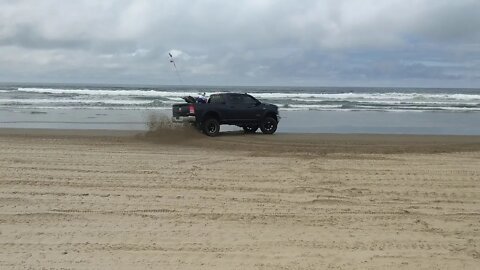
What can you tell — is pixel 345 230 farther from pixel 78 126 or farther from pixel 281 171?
pixel 78 126

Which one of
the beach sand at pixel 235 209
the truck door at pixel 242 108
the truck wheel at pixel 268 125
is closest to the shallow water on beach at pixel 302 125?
the truck wheel at pixel 268 125

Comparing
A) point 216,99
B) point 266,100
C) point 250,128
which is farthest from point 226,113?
point 266,100

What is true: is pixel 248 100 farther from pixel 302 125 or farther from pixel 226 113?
pixel 302 125

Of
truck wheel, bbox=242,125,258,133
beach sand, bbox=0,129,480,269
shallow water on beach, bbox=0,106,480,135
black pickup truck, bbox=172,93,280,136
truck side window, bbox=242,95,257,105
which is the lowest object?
beach sand, bbox=0,129,480,269

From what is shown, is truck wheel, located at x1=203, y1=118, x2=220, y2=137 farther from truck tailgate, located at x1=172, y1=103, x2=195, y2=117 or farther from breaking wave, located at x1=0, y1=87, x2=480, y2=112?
breaking wave, located at x1=0, y1=87, x2=480, y2=112

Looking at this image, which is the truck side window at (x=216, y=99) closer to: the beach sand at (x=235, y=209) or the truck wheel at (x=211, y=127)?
the truck wheel at (x=211, y=127)

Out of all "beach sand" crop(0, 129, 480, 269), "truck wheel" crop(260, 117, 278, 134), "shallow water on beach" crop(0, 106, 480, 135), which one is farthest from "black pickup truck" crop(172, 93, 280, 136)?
"beach sand" crop(0, 129, 480, 269)

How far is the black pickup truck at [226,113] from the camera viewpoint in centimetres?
1703

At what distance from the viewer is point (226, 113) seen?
694 inches

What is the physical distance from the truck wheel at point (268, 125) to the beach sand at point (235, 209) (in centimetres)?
A: 532

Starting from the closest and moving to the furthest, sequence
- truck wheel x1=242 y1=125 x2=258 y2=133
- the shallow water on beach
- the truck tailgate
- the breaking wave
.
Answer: the truck tailgate, truck wheel x1=242 y1=125 x2=258 y2=133, the shallow water on beach, the breaking wave

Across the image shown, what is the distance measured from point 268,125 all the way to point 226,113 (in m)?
1.77

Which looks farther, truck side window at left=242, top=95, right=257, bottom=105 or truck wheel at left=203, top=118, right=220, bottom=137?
truck side window at left=242, top=95, right=257, bottom=105

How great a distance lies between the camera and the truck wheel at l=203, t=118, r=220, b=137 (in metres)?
17.2
